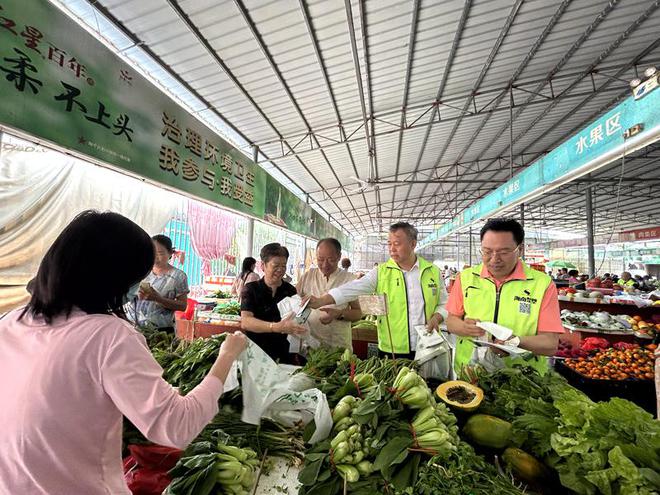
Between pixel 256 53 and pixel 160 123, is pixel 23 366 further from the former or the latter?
pixel 256 53

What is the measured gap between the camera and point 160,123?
13.0 feet

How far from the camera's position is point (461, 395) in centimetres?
158

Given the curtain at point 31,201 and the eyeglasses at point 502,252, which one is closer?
the eyeglasses at point 502,252

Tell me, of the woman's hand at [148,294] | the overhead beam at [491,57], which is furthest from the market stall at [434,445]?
the overhead beam at [491,57]

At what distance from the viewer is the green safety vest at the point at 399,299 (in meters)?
2.58

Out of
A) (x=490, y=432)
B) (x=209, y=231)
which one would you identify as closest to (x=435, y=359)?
(x=490, y=432)

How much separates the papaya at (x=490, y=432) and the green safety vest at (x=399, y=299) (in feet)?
3.82

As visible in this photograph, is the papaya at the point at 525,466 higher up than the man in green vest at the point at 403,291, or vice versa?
the man in green vest at the point at 403,291

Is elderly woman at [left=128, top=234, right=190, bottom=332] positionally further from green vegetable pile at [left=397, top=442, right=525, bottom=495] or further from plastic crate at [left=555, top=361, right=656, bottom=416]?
plastic crate at [left=555, top=361, right=656, bottom=416]

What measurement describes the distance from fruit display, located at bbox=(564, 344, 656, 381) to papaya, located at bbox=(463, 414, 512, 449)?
263cm

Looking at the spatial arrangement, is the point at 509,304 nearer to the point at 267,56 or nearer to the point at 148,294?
the point at 148,294

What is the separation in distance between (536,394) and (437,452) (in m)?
0.65

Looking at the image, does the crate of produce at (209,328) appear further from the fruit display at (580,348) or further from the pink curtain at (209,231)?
the fruit display at (580,348)

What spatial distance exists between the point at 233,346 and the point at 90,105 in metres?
3.12
